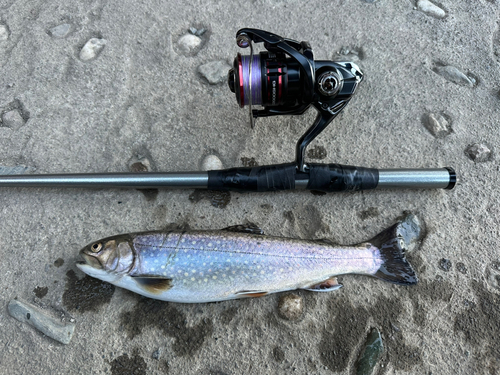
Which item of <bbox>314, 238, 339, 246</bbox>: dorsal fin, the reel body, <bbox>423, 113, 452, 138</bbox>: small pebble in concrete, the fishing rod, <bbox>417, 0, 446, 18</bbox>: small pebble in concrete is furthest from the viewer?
<bbox>417, 0, 446, 18</bbox>: small pebble in concrete

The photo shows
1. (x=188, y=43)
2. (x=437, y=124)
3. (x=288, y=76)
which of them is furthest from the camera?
(x=188, y=43)

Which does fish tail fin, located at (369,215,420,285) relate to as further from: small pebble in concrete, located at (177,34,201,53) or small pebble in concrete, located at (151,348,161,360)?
small pebble in concrete, located at (177,34,201,53)

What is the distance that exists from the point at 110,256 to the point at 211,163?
38.7 inches

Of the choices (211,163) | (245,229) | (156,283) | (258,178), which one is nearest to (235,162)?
(211,163)

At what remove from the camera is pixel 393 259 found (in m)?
2.21

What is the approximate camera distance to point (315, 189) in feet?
7.81

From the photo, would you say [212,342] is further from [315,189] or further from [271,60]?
[271,60]

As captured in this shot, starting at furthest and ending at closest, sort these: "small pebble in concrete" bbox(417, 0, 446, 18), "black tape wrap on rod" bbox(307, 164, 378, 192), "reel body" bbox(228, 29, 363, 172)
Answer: "small pebble in concrete" bbox(417, 0, 446, 18) < "black tape wrap on rod" bbox(307, 164, 378, 192) < "reel body" bbox(228, 29, 363, 172)

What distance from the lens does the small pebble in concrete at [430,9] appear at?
10.3 feet

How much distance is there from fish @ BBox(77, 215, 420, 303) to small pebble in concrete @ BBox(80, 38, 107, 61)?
5.86 feet

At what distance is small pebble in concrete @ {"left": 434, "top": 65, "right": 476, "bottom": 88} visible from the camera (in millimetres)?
2867

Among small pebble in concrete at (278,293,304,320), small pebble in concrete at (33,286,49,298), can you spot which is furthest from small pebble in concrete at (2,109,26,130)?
small pebble in concrete at (278,293,304,320)

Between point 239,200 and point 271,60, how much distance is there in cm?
101

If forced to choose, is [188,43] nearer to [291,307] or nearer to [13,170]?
[13,170]
